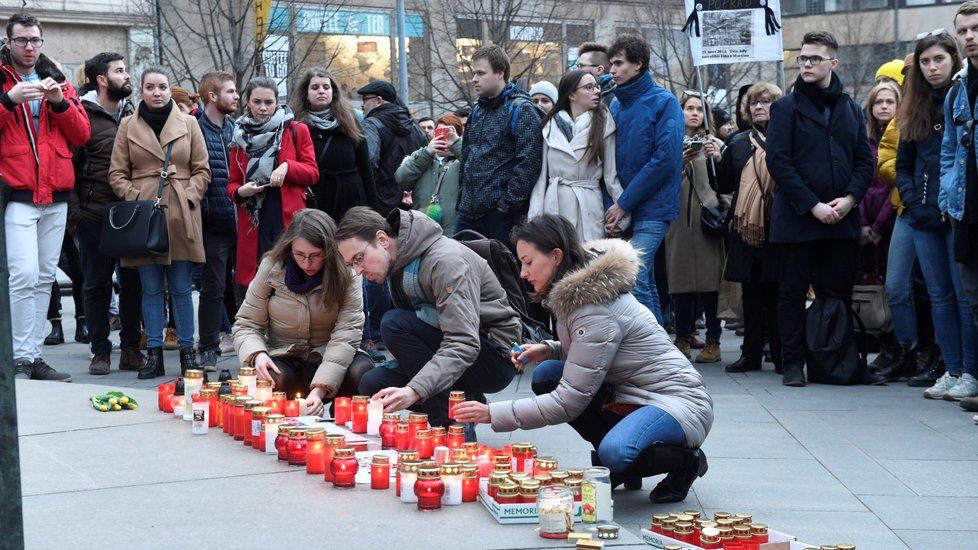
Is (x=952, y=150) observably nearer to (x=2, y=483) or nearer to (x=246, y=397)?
(x=246, y=397)

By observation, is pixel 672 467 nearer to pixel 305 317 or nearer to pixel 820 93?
pixel 305 317

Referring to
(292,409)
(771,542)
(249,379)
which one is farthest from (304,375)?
(771,542)

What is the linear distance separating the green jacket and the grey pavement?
3046 mm

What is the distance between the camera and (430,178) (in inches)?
373

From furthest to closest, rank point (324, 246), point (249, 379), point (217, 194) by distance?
point (217, 194) → point (324, 246) → point (249, 379)

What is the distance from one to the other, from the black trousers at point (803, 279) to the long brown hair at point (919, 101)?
2.76 feet

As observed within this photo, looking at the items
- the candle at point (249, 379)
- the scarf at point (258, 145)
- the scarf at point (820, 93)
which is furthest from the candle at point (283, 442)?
the scarf at point (820, 93)

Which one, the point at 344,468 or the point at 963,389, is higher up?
the point at 344,468

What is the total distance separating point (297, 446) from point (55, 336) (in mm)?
6599

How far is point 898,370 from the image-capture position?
26.1 ft

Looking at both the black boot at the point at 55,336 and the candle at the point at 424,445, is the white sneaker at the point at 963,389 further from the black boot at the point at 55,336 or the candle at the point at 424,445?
the black boot at the point at 55,336

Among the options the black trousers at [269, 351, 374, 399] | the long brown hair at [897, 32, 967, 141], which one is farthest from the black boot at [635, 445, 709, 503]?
the long brown hair at [897, 32, 967, 141]

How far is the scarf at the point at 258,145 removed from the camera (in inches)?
324

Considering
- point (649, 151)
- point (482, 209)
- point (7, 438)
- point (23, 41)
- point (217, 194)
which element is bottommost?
point (7, 438)
